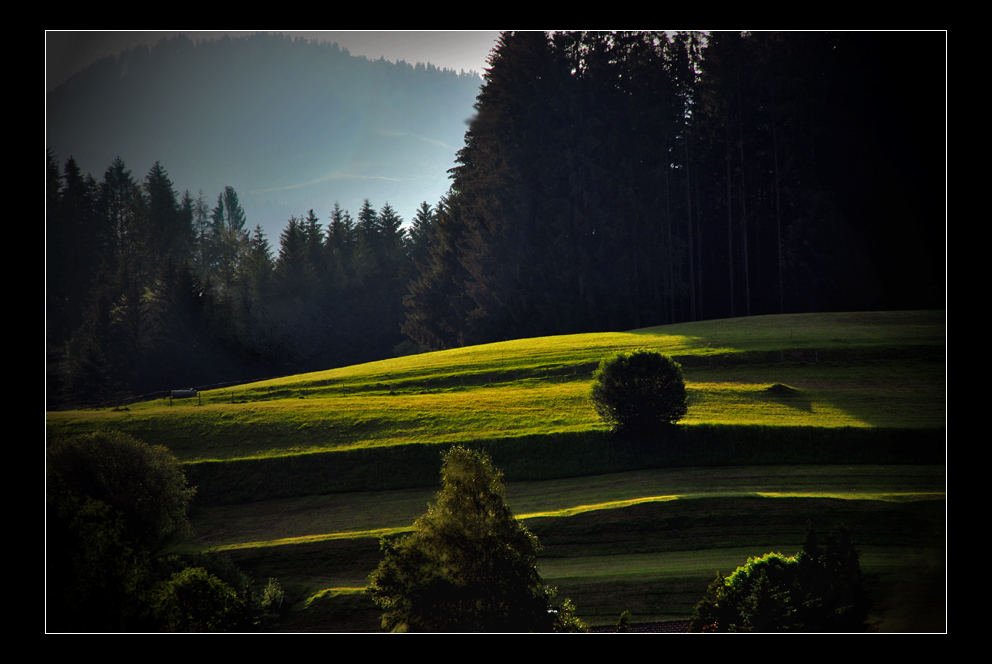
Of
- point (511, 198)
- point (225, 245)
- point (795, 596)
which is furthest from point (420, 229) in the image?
point (795, 596)

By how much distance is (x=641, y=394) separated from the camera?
76.3 ft

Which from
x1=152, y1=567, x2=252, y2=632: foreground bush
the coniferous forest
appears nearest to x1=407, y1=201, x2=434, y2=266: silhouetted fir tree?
the coniferous forest

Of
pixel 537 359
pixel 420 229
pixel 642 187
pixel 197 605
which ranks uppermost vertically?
pixel 420 229

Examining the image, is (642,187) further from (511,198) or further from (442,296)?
(442,296)

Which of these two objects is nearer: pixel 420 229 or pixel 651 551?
pixel 651 551

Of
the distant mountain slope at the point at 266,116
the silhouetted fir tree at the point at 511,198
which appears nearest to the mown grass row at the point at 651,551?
the distant mountain slope at the point at 266,116

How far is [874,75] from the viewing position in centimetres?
→ 3141

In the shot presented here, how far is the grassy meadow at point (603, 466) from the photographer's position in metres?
16.6

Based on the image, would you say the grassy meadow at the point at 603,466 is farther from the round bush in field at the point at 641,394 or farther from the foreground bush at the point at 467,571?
the foreground bush at the point at 467,571

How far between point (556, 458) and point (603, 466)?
1.55m

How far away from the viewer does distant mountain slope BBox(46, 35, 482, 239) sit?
1688 cm

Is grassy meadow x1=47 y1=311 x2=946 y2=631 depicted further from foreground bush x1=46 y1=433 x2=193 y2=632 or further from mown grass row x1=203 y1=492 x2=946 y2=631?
foreground bush x1=46 y1=433 x2=193 y2=632

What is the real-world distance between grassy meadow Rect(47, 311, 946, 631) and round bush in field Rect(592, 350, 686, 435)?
2.40 feet
